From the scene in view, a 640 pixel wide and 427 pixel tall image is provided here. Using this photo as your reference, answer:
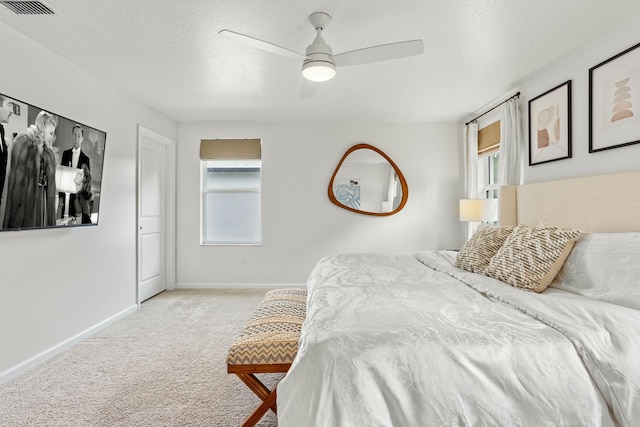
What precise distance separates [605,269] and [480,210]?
2.12 metres

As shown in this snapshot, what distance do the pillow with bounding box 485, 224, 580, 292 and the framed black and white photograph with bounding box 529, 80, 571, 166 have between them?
107cm

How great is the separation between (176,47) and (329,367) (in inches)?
102

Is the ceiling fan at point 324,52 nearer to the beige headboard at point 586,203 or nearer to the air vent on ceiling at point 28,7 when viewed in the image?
the air vent on ceiling at point 28,7

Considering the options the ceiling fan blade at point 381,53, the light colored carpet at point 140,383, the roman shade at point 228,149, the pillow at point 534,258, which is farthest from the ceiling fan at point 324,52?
the roman shade at point 228,149

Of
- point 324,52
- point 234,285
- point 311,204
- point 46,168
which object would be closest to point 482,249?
point 324,52

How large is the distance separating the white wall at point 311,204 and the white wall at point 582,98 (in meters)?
1.73

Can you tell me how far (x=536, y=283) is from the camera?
1.93 meters

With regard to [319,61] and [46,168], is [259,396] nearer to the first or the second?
[319,61]

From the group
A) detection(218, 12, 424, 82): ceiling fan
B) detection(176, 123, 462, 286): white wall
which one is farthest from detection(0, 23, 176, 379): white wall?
detection(218, 12, 424, 82): ceiling fan

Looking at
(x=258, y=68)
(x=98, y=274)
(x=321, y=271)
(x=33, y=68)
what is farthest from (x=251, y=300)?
(x=33, y=68)

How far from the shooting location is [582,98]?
8.67 ft

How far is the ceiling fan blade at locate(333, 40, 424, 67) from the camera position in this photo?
2093mm

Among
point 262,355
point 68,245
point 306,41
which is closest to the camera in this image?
point 262,355

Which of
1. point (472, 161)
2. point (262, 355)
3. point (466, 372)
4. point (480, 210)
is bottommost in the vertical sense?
point (262, 355)
